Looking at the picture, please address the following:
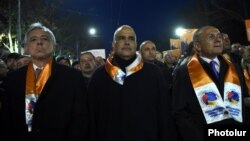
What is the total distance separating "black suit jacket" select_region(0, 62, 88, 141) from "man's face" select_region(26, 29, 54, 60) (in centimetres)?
22

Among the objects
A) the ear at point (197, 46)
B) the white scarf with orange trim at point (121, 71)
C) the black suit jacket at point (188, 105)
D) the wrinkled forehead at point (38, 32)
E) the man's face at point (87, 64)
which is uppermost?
the wrinkled forehead at point (38, 32)

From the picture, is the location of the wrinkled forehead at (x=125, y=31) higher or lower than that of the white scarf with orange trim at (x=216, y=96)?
higher

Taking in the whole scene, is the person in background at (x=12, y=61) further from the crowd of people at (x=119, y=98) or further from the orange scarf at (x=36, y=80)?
the orange scarf at (x=36, y=80)

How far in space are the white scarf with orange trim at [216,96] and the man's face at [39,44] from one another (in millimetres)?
1966

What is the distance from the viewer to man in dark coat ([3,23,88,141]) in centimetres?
462

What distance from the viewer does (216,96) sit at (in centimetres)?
507

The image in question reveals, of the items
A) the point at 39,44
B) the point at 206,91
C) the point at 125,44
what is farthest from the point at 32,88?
the point at 206,91

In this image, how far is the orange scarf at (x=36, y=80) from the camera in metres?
4.68

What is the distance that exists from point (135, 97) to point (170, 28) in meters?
41.7

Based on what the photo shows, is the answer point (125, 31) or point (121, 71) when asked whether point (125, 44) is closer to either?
point (125, 31)

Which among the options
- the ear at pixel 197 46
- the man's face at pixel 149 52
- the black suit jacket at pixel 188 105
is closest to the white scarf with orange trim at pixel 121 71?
the black suit jacket at pixel 188 105

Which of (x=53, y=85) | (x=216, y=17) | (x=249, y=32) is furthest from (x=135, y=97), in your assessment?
(x=216, y=17)

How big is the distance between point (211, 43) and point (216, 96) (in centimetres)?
76

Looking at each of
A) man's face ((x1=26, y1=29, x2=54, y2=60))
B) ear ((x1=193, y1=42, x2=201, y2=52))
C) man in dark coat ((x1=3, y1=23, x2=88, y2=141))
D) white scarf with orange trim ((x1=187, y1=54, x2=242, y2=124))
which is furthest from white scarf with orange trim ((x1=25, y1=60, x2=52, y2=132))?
ear ((x1=193, y1=42, x2=201, y2=52))
